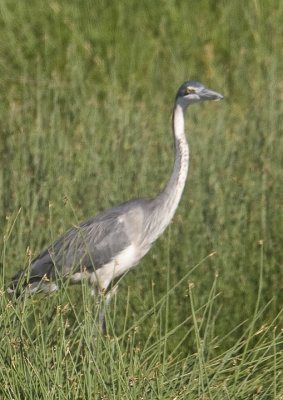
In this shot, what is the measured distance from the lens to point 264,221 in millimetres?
6574

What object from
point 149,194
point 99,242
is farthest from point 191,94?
point 149,194

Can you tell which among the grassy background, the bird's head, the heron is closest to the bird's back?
the heron

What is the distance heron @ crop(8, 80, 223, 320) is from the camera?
244 inches

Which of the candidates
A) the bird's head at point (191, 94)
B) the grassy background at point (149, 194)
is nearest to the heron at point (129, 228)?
the bird's head at point (191, 94)

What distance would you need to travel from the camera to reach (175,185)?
6.23 m

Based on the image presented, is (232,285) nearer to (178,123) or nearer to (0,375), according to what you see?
(178,123)

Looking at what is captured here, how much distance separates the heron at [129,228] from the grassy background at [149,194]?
120 millimetres

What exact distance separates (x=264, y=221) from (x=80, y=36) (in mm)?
4632

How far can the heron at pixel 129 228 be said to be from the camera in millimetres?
6188

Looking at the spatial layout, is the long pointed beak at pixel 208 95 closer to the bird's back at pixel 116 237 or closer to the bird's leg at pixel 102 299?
the bird's back at pixel 116 237

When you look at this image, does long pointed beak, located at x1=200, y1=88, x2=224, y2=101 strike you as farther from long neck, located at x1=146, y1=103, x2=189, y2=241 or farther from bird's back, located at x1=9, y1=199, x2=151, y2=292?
bird's back, located at x1=9, y1=199, x2=151, y2=292

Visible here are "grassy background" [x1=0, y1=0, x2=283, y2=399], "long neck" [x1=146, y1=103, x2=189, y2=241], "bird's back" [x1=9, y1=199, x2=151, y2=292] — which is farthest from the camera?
"bird's back" [x1=9, y1=199, x2=151, y2=292]

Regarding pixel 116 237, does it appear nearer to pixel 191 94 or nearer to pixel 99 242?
pixel 99 242

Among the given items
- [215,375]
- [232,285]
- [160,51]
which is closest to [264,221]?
[232,285]
